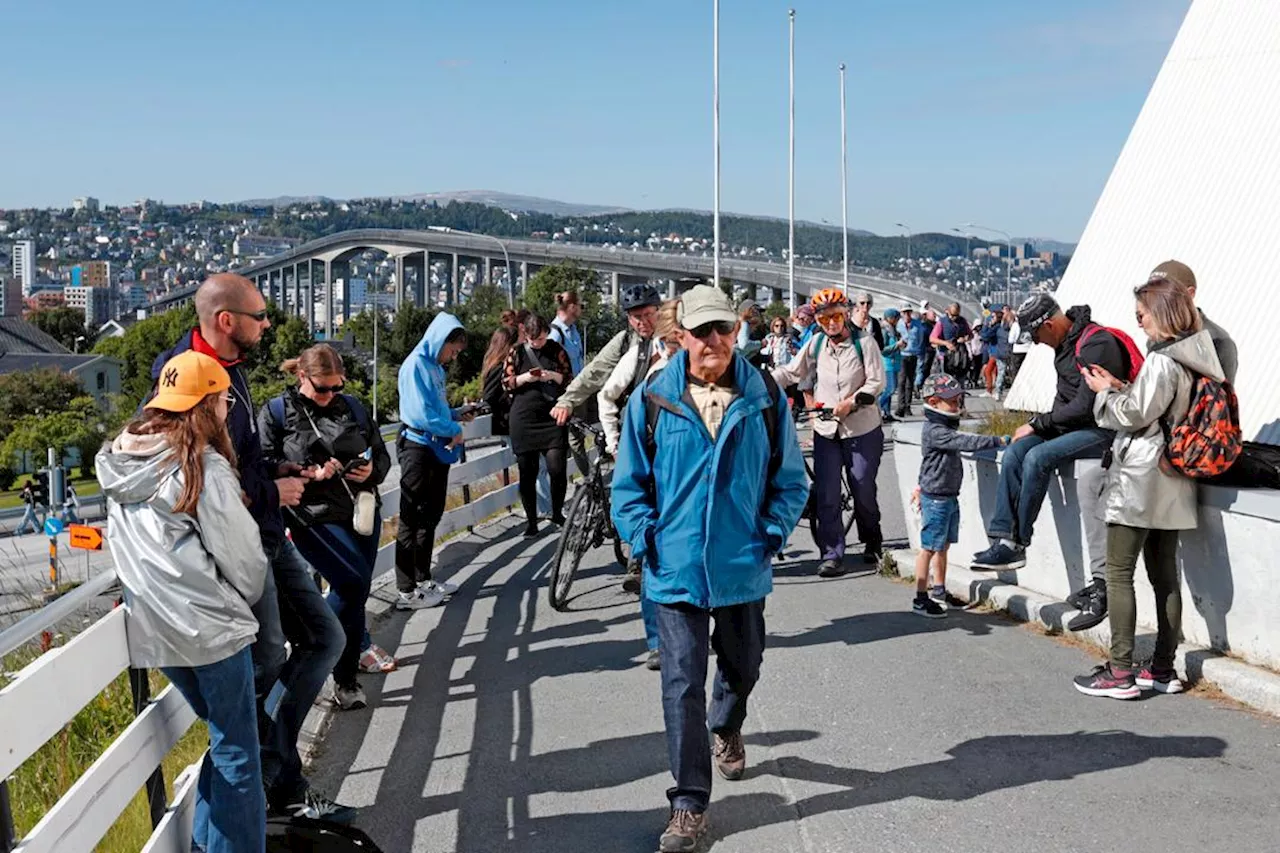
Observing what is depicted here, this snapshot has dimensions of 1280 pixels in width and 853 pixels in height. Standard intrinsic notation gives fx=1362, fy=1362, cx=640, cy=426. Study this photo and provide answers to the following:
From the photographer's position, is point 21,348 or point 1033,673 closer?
point 1033,673

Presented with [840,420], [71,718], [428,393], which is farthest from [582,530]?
[71,718]

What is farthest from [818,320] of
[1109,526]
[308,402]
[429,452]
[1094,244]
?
[1094,244]

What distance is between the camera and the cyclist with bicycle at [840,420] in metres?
9.11

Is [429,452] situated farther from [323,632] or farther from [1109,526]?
[1109,526]

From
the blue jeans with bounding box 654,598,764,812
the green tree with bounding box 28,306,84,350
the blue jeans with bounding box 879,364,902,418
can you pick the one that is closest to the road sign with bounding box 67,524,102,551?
the blue jeans with bounding box 654,598,764,812

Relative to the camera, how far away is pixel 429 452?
8914 mm

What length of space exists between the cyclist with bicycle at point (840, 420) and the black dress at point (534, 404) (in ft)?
7.14

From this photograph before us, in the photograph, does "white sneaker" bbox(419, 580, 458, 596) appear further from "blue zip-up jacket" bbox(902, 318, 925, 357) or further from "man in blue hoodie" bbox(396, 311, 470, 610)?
"blue zip-up jacket" bbox(902, 318, 925, 357)

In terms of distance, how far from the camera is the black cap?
703cm

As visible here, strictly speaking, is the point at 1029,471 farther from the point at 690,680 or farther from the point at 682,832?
the point at 682,832

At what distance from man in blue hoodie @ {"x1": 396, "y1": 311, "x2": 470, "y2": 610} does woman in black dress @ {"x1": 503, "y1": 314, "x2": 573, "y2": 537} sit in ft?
5.90

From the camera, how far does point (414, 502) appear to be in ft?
29.1

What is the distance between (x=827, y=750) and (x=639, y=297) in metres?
3.20

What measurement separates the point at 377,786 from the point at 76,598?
1.89 metres
